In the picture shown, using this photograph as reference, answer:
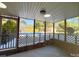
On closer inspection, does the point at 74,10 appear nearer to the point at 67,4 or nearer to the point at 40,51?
the point at 67,4

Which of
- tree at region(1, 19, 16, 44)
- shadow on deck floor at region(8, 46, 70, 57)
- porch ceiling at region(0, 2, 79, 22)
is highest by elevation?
porch ceiling at region(0, 2, 79, 22)

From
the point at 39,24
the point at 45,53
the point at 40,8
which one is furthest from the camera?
the point at 40,8

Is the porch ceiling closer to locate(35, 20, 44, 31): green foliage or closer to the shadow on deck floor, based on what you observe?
locate(35, 20, 44, 31): green foliage

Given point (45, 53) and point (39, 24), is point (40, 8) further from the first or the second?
point (45, 53)

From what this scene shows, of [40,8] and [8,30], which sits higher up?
[40,8]

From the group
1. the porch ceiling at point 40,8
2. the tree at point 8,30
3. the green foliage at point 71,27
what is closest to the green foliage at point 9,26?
the tree at point 8,30

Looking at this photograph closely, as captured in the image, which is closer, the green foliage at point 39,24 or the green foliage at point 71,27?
the green foliage at point 71,27

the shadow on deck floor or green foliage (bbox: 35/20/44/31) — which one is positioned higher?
green foliage (bbox: 35/20/44/31)

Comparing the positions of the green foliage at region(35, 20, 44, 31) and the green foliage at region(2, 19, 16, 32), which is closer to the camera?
the green foliage at region(2, 19, 16, 32)

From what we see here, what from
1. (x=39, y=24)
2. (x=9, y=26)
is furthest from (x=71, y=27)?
(x=9, y=26)

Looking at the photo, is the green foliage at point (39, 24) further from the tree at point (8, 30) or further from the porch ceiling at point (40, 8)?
the tree at point (8, 30)

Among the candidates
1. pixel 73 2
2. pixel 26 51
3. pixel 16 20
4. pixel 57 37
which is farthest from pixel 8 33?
pixel 73 2

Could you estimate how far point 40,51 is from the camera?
2.05 metres

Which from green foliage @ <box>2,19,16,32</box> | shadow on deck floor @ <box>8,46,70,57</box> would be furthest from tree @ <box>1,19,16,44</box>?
shadow on deck floor @ <box>8,46,70,57</box>
